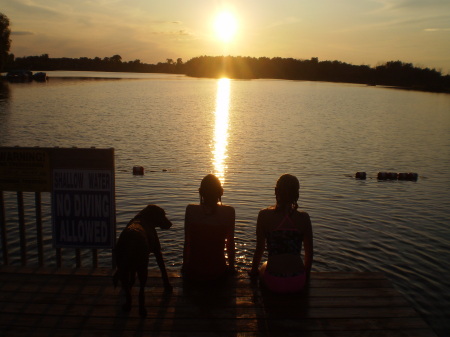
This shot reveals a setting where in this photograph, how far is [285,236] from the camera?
17.4 feet

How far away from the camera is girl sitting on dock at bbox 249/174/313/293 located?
522cm

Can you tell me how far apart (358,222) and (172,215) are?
6282mm

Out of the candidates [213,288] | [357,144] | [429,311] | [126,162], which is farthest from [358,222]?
[357,144]

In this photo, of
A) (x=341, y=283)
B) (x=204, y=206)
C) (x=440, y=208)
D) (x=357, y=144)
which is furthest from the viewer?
(x=357, y=144)

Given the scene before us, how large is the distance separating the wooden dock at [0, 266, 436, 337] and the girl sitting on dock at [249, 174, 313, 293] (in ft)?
0.92

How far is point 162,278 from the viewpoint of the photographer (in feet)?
19.5

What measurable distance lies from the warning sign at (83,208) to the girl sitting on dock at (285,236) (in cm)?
245

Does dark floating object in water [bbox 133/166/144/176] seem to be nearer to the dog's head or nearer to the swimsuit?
the dog's head

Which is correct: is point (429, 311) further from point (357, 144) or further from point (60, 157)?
point (357, 144)

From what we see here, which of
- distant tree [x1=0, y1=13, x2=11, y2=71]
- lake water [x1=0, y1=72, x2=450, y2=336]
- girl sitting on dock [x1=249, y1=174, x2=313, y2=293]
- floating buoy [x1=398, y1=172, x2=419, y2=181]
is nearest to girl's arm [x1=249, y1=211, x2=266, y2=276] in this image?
girl sitting on dock [x1=249, y1=174, x2=313, y2=293]

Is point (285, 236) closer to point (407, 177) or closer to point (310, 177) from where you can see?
point (310, 177)

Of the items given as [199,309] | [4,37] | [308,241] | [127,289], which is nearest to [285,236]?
[308,241]

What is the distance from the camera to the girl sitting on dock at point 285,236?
5223mm

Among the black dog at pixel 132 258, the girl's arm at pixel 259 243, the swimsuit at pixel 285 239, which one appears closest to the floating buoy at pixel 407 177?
the girl's arm at pixel 259 243
